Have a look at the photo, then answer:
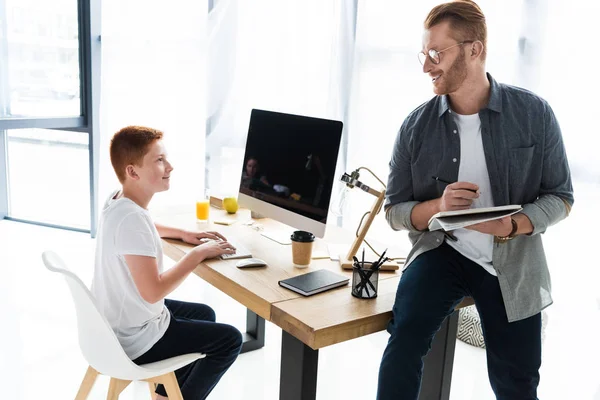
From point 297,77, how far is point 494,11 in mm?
1422

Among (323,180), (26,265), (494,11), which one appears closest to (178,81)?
(26,265)

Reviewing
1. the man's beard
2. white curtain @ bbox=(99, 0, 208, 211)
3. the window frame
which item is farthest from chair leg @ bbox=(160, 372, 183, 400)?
the window frame

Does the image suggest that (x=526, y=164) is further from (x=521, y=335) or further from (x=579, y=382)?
(x=579, y=382)

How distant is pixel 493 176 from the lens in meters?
1.71

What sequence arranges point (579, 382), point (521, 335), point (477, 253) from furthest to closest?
point (579, 382)
point (477, 253)
point (521, 335)

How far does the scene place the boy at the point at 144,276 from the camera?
1667 millimetres

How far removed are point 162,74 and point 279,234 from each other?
242 cm

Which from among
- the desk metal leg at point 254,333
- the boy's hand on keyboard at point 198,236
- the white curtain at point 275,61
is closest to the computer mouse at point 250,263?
the boy's hand on keyboard at point 198,236

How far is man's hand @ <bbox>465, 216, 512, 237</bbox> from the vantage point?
1609 mm

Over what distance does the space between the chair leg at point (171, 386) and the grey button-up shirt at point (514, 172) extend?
790 millimetres

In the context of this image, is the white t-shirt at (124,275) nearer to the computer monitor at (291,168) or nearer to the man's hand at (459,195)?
the computer monitor at (291,168)

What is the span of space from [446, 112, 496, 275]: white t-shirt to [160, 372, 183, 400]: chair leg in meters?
0.93

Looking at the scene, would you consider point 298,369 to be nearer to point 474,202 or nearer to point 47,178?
point 474,202

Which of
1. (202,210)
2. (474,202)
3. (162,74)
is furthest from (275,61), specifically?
(474,202)
